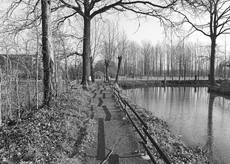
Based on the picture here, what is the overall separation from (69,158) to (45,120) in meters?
2.03

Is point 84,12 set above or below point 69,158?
above

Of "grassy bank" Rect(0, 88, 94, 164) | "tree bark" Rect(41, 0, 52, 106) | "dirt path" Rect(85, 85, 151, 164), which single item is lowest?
"dirt path" Rect(85, 85, 151, 164)

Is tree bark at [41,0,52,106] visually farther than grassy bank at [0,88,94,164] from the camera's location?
Yes

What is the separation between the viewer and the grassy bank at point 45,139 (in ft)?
12.3

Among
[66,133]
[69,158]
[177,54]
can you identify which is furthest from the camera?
[177,54]

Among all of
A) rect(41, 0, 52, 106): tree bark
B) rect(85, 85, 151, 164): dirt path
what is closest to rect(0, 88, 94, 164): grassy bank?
rect(85, 85, 151, 164): dirt path

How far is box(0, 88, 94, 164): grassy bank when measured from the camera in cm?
374

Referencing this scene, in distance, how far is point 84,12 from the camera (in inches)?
614

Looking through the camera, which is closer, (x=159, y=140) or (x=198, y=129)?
(x=159, y=140)

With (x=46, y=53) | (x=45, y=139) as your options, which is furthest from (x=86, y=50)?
(x=45, y=139)

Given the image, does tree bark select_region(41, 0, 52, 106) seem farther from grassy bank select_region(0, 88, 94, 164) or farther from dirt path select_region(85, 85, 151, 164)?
dirt path select_region(85, 85, 151, 164)

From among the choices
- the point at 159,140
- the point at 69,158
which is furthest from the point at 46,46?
the point at 159,140

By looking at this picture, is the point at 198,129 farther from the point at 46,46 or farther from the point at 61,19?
the point at 61,19

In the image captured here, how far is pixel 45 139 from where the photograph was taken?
4.57 m
